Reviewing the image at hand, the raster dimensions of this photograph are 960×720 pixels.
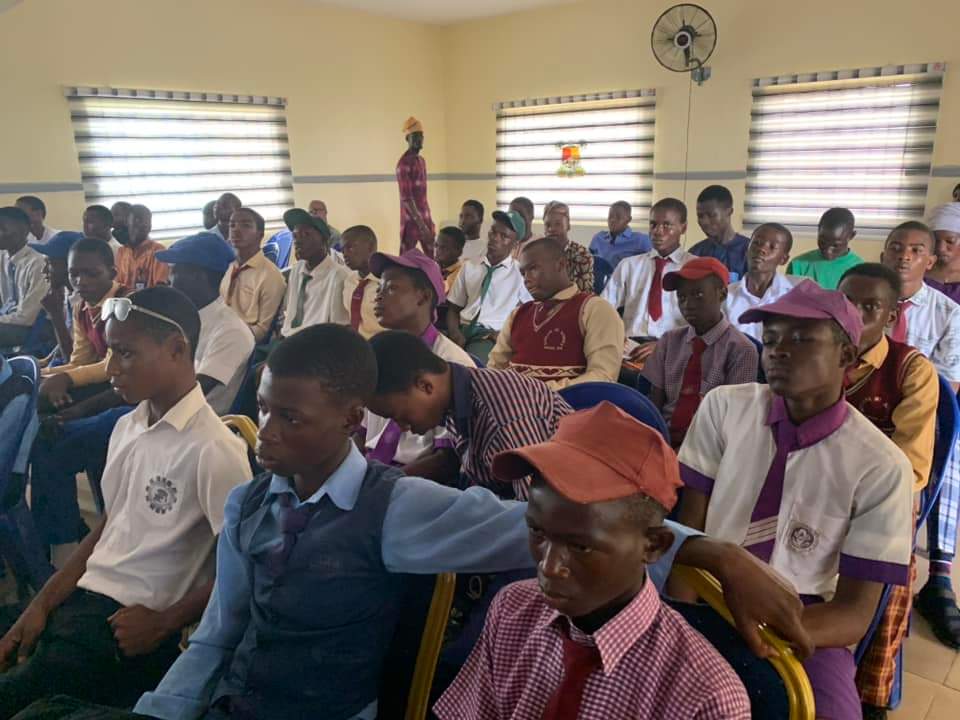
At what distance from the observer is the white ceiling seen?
712cm

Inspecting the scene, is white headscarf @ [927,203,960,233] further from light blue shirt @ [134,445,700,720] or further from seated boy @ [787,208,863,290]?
light blue shirt @ [134,445,700,720]

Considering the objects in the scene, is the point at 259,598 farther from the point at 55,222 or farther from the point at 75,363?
the point at 55,222

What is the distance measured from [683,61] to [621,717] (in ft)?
21.0

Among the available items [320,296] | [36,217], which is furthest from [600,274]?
[36,217]

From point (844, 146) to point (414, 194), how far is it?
13.3 feet

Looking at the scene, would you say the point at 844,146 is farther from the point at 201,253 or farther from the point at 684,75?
the point at 201,253

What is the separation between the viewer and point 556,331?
8.84ft

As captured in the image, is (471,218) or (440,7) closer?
(471,218)

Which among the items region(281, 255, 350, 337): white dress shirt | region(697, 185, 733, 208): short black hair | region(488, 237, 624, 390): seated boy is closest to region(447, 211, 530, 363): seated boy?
region(281, 255, 350, 337): white dress shirt

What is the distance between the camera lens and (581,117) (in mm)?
7363

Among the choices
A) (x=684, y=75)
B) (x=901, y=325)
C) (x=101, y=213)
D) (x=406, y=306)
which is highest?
(x=684, y=75)

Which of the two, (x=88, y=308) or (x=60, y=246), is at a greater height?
(x=60, y=246)

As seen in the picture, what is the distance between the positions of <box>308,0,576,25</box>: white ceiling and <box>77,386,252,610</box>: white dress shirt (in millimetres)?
6815

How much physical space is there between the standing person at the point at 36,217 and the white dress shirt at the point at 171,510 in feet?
15.1
